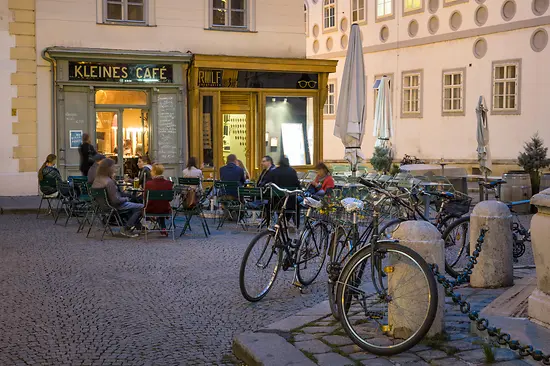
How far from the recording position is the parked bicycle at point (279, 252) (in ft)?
26.3

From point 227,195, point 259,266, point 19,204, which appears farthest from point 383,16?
point 259,266

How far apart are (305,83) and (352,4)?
1456 centimetres

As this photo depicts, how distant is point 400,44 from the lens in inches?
1316

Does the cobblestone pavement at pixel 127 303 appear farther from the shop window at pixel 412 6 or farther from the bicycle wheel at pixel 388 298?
the shop window at pixel 412 6

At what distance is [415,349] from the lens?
5754 mm

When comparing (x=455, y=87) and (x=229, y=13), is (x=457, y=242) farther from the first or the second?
(x=455, y=87)

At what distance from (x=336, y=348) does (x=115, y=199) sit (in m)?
7.96

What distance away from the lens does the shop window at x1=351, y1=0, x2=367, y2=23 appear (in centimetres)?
3544

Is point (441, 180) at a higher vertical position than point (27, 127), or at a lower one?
lower

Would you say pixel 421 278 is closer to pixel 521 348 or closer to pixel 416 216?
pixel 521 348

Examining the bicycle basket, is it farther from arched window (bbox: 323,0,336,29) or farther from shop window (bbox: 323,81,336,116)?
arched window (bbox: 323,0,336,29)

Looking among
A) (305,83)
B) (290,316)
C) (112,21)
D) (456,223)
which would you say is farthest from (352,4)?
(290,316)

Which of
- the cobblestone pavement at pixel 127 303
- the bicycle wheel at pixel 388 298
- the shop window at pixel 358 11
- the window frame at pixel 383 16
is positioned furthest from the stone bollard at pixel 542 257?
the shop window at pixel 358 11

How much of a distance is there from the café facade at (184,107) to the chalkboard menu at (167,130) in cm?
3
